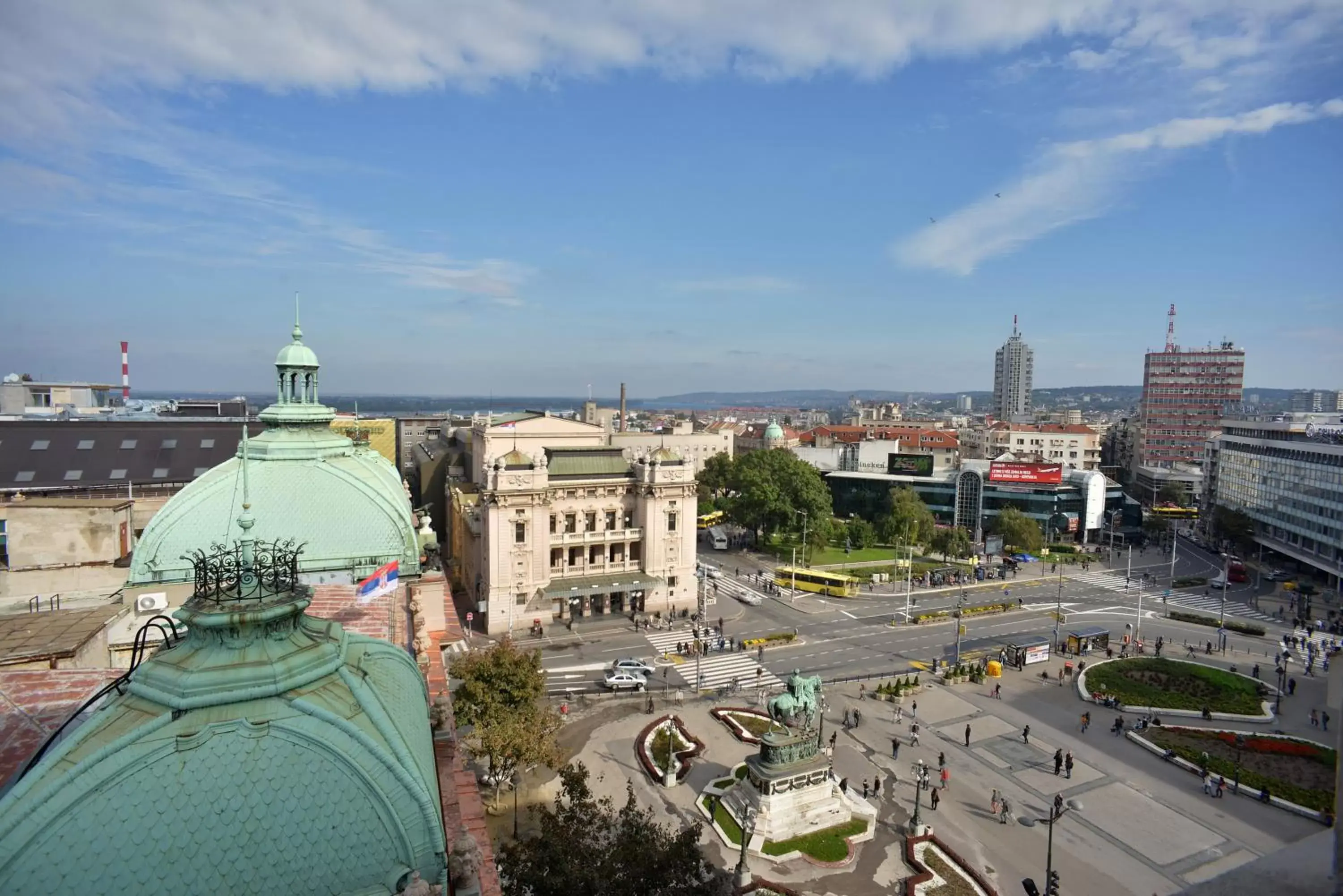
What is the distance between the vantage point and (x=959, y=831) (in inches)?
1187

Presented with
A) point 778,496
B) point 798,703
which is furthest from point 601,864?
point 778,496

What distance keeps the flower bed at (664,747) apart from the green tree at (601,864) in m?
12.8

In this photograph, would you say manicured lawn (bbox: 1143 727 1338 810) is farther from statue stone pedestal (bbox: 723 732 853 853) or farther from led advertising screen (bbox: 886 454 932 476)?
led advertising screen (bbox: 886 454 932 476)

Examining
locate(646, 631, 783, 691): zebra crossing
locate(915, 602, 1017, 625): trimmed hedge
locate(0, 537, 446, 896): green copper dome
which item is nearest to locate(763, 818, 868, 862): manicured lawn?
locate(646, 631, 783, 691): zebra crossing

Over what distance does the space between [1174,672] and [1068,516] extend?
Answer: 4655cm

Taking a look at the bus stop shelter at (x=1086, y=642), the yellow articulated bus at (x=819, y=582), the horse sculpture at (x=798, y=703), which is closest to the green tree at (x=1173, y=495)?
the bus stop shelter at (x=1086, y=642)

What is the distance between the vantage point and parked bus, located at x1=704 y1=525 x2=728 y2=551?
85750mm

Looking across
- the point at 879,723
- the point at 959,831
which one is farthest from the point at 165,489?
the point at 959,831

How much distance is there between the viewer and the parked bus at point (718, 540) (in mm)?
85750

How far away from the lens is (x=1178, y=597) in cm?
6825

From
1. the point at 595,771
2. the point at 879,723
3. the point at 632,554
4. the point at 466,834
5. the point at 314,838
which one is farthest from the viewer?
the point at 632,554

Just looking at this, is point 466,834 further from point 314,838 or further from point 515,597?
point 515,597

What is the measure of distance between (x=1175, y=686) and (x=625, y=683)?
34.4 metres

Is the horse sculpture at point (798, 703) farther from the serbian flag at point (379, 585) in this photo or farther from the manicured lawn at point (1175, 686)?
the manicured lawn at point (1175, 686)
